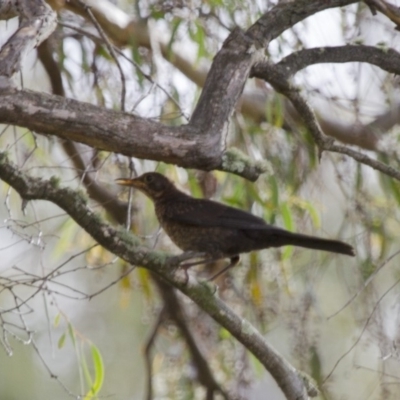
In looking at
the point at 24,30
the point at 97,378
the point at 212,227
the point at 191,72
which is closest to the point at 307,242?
the point at 212,227

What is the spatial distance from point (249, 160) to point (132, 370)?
504cm

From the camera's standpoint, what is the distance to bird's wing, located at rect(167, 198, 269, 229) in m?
4.07

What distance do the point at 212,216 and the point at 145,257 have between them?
0.99 metres

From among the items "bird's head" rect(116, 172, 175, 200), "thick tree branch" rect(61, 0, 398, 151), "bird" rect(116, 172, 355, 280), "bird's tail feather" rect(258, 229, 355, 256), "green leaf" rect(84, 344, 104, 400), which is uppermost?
"thick tree branch" rect(61, 0, 398, 151)

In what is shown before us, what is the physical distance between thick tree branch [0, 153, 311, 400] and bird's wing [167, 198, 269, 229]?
2.49ft

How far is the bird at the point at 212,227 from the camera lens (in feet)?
13.1

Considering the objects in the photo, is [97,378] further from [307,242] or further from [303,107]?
[303,107]

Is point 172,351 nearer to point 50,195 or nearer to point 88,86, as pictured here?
point 88,86

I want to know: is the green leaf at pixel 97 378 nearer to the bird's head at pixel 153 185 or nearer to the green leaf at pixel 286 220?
the bird's head at pixel 153 185

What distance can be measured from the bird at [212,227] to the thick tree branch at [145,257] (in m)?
0.59

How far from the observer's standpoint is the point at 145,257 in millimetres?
3227

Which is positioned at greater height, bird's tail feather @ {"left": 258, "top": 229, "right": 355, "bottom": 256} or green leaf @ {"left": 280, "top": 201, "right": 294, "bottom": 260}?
green leaf @ {"left": 280, "top": 201, "right": 294, "bottom": 260}

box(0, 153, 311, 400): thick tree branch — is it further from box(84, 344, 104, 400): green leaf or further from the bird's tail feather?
box(84, 344, 104, 400): green leaf

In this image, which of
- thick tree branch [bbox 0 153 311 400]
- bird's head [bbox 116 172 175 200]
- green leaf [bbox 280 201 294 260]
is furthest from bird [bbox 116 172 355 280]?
thick tree branch [bbox 0 153 311 400]
